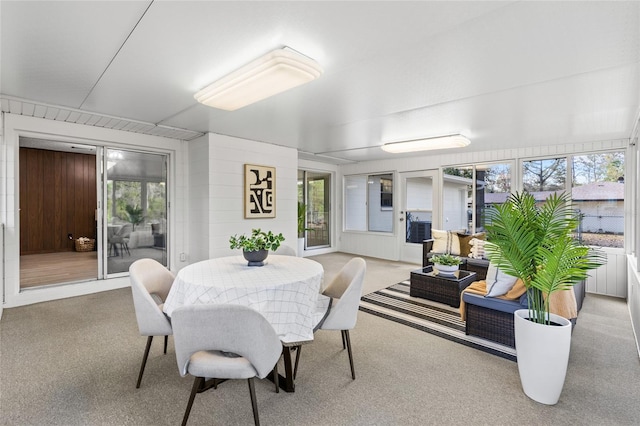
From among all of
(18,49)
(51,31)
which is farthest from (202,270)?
(18,49)

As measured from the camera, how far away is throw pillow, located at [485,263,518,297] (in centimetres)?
272

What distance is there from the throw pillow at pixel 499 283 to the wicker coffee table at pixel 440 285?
0.94 m

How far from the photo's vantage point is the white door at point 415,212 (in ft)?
21.9

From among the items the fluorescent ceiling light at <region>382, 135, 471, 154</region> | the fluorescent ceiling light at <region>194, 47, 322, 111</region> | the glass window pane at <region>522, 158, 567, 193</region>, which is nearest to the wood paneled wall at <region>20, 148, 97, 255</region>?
the fluorescent ceiling light at <region>194, 47, 322, 111</region>

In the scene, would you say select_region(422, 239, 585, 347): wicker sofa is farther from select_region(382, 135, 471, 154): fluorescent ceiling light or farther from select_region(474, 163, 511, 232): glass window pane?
select_region(474, 163, 511, 232): glass window pane

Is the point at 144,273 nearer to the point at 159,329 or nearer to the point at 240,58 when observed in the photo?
the point at 159,329

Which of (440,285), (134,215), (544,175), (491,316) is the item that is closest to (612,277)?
(544,175)

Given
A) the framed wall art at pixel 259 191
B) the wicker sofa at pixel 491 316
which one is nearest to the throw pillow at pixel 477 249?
the wicker sofa at pixel 491 316

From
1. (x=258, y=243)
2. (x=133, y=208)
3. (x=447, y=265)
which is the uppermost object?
(x=133, y=208)

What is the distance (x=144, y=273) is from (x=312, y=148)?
399cm

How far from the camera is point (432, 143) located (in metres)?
4.78

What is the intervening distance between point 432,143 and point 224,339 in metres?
Answer: 4.29

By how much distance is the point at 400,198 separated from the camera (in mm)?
Result: 7059

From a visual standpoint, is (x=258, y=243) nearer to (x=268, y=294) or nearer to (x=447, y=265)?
(x=268, y=294)
